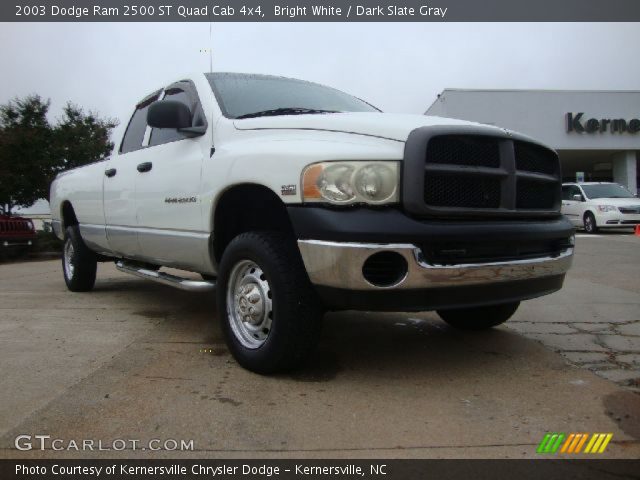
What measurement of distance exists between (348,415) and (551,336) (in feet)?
7.40

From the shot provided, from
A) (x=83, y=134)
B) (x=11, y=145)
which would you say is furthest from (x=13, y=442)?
(x=83, y=134)

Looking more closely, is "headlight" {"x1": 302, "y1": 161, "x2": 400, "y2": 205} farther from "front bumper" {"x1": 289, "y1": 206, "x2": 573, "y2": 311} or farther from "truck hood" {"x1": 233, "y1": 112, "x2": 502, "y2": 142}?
"truck hood" {"x1": 233, "y1": 112, "x2": 502, "y2": 142}

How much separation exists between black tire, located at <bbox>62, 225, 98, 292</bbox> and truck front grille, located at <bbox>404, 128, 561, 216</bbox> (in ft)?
15.1

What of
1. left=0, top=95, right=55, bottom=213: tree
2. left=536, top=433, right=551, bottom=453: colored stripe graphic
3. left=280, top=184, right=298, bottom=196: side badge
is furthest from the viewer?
left=0, top=95, right=55, bottom=213: tree

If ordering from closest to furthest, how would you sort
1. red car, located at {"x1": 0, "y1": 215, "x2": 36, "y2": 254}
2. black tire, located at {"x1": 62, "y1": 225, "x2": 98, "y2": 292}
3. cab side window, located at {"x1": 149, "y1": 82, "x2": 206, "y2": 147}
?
cab side window, located at {"x1": 149, "y1": 82, "x2": 206, "y2": 147}, black tire, located at {"x1": 62, "y1": 225, "x2": 98, "y2": 292}, red car, located at {"x1": 0, "y1": 215, "x2": 36, "y2": 254}

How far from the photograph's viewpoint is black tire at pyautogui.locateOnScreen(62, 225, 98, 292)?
20.1 feet

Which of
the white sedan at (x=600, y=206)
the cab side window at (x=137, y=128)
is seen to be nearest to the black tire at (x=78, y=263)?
the cab side window at (x=137, y=128)

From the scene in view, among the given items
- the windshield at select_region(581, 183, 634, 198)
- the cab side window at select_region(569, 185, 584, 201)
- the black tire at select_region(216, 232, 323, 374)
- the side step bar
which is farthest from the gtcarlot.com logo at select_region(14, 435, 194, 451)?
the cab side window at select_region(569, 185, 584, 201)

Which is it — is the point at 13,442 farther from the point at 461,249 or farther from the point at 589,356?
the point at 589,356

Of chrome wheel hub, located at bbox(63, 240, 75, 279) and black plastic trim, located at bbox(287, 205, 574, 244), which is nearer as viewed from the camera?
black plastic trim, located at bbox(287, 205, 574, 244)

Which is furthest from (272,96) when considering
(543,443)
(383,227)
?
(543,443)

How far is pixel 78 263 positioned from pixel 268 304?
153 inches
